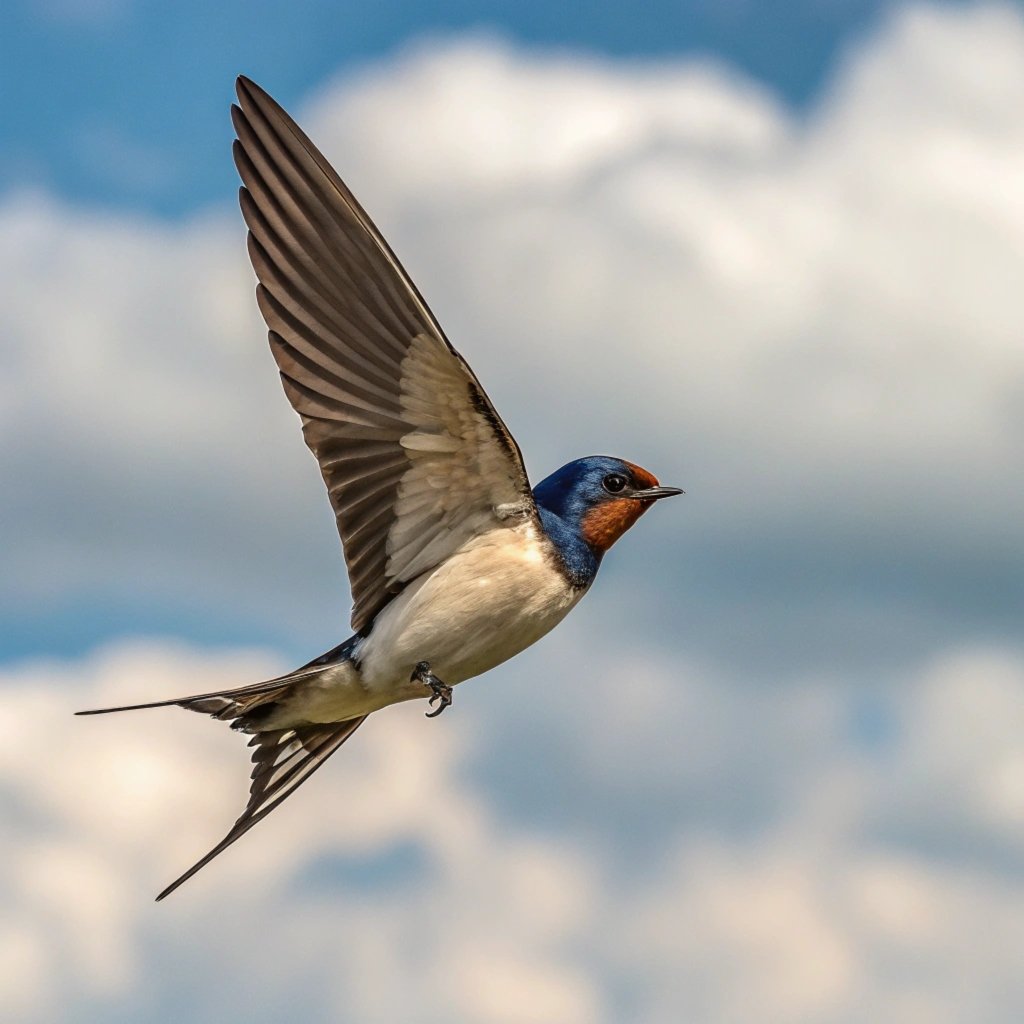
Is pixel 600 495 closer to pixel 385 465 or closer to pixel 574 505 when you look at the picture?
pixel 574 505

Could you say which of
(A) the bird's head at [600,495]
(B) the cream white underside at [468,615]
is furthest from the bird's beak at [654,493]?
(B) the cream white underside at [468,615]

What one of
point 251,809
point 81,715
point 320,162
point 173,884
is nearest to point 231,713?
point 251,809

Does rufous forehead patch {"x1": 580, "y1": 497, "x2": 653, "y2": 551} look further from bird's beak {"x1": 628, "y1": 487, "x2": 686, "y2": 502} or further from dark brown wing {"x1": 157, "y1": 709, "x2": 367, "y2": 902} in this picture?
dark brown wing {"x1": 157, "y1": 709, "x2": 367, "y2": 902}

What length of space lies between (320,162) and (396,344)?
2.10ft

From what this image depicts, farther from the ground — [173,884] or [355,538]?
[355,538]

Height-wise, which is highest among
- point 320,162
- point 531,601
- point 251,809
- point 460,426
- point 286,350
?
point 320,162

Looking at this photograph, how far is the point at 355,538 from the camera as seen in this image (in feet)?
21.8

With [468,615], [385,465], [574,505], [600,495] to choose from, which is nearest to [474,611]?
[468,615]

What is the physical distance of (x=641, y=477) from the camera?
23.5 feet

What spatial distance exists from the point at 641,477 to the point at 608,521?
0.29 m

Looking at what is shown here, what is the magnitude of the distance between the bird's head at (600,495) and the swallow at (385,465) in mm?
87

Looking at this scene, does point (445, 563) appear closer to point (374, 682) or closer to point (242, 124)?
point (374, 682)

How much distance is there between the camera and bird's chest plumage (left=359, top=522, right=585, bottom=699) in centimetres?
642

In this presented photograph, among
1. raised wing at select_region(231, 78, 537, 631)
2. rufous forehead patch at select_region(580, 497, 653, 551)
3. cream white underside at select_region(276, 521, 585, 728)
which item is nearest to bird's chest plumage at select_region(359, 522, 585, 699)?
cream white underside at select_region(276, 521, 585, 728)
